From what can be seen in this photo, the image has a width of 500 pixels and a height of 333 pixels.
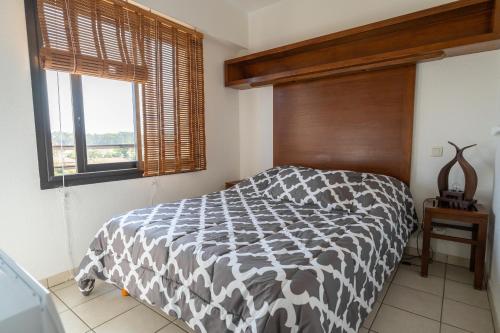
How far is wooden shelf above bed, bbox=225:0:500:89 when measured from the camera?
2025 millimetres

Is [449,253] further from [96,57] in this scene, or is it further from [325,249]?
[96,57]

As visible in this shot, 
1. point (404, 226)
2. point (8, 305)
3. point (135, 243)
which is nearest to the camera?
point (8, 305)

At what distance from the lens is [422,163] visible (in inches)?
97.6

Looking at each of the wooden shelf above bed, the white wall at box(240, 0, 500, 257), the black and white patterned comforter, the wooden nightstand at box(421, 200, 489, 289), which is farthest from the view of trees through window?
the wooden nightstand at box(421, 200, 489, 289)

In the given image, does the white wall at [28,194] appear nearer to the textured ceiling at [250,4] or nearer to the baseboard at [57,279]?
the baseboard at [57,279]

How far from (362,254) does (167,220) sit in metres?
1.24

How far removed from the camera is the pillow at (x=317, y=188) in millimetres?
2229

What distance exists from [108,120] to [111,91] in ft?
0.87

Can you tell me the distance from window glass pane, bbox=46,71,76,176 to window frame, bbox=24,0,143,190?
0.04 m

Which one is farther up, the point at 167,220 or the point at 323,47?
the point at 323,47

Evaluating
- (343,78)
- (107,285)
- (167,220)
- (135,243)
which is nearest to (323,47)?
(343,78)

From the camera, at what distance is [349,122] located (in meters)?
2.79

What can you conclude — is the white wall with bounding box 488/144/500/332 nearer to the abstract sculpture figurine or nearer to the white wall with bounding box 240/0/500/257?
the abstract sculpture figurine

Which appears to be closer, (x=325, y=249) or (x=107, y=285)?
(x=325, y=249)
